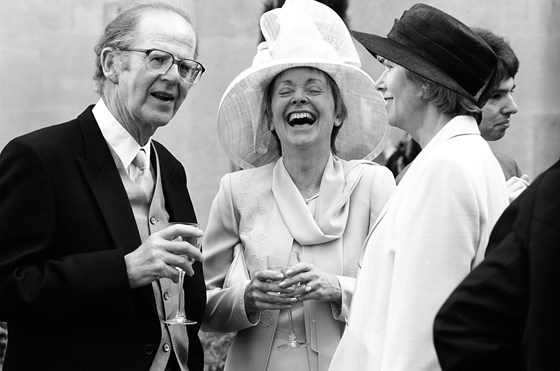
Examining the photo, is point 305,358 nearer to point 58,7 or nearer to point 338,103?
point 338,103

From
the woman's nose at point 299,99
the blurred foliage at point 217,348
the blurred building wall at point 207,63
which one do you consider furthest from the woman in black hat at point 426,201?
the blurred foliage at point 217,348

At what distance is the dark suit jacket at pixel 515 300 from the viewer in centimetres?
206

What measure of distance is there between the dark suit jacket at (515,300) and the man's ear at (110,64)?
6.29ft

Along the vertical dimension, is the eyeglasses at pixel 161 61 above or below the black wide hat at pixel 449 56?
above

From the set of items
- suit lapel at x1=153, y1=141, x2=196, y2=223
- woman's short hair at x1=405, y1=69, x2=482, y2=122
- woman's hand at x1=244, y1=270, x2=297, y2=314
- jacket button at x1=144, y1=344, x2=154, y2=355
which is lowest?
jacket button at x1=144, y1=344, x2=154, y2=355

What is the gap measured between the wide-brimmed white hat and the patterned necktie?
0.63m

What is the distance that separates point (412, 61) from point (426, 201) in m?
0.54

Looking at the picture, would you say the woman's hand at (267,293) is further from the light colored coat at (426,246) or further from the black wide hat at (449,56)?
the black wide hat at (449,56)

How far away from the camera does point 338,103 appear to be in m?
→ 4.28

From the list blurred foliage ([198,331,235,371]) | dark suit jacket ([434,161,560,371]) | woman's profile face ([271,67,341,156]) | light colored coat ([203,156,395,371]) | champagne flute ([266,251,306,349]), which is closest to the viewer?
dark suit jacket ([434,161,560,371])

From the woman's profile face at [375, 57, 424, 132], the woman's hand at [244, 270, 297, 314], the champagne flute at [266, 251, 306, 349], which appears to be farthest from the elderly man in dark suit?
the woman's profile face at [375, 57, 424, 132]

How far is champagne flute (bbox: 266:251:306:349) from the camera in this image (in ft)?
12.3

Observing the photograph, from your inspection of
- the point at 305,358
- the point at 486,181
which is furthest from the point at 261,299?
the point at 486,181

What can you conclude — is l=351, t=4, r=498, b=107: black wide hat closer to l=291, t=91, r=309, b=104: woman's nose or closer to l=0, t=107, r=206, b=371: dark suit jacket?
l=291, t=91, r=309, b=104: woman's nose
